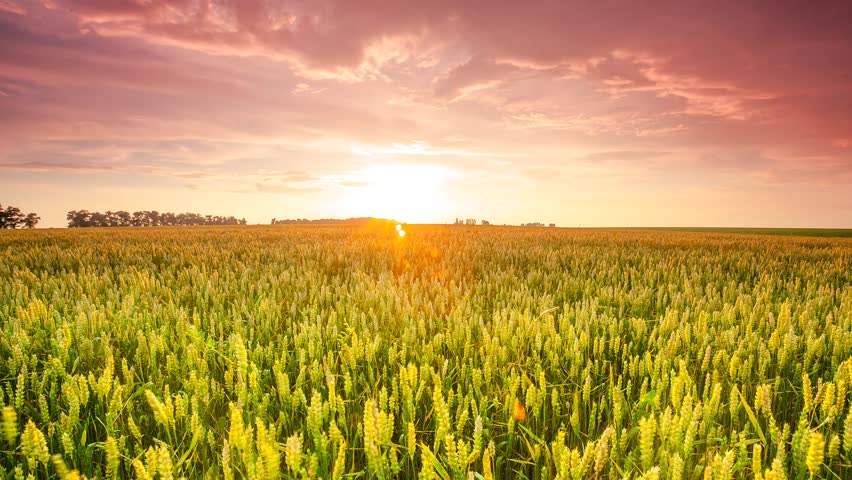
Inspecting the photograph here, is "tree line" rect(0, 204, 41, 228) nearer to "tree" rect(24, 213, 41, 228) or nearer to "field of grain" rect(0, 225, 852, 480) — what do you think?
"tree" rect(24, 213, 41, 228)

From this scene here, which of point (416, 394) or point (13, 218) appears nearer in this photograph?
point (416, 394)

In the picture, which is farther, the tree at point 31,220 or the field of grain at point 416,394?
the tree at point 31,220

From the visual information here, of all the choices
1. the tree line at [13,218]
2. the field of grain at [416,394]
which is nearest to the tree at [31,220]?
the tree line at [13,218]

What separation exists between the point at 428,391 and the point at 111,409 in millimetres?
1261

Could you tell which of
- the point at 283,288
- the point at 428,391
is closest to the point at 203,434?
the point at 428,391

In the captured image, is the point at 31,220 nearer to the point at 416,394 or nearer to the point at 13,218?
the point at 13,218

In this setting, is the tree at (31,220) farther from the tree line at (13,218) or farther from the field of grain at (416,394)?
the field of grain at (416,394)

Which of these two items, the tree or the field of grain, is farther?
the tree

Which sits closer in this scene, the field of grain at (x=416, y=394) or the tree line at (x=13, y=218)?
the field of grain at (x=416, y=394)

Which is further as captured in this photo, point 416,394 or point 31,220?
point 31,220

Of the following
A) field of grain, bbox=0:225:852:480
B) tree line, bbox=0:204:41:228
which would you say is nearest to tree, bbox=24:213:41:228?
tree line, bbox=0:204:41:228

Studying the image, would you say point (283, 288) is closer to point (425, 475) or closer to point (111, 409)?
point (111, 409)

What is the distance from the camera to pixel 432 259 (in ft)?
23.7

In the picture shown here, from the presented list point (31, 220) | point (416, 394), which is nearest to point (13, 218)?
point (31, 220)
